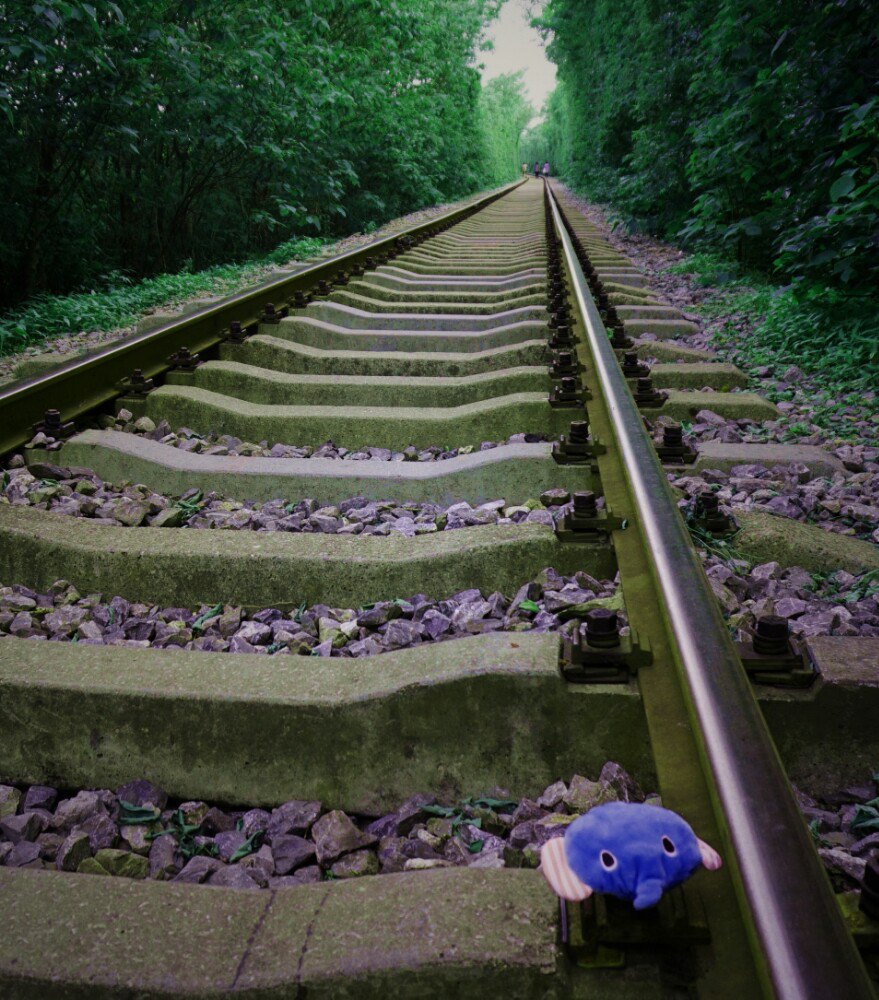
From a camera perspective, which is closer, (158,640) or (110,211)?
(158,640)

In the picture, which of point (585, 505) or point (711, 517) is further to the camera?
point (711, 517)

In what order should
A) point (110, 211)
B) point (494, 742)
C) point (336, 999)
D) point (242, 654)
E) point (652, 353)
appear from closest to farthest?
point (336, 999)
point (494, 742)
point (242, 654)
point (652, 353)
point (110, 211)

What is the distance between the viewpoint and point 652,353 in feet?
12.6

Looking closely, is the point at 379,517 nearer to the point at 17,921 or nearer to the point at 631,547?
the point at 631,547

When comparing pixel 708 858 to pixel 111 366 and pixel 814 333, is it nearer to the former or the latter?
pixel 111 366

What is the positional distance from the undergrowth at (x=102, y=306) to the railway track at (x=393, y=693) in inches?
139

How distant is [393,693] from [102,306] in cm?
630

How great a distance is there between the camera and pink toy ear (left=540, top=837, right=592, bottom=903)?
756 mm

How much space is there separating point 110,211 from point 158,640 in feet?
35.9

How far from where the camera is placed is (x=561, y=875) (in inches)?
30.6

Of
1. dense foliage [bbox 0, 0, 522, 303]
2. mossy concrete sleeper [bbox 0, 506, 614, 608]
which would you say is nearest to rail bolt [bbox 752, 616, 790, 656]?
mossy concrete sleeper [bbox 0, 506, 614, 608]

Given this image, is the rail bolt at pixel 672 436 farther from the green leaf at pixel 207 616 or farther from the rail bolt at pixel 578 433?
the green leaf at pixel 207 616

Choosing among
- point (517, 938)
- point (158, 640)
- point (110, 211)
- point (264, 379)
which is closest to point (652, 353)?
point (264, 379)

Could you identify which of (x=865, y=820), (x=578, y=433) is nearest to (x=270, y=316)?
(x=578, y=433)
